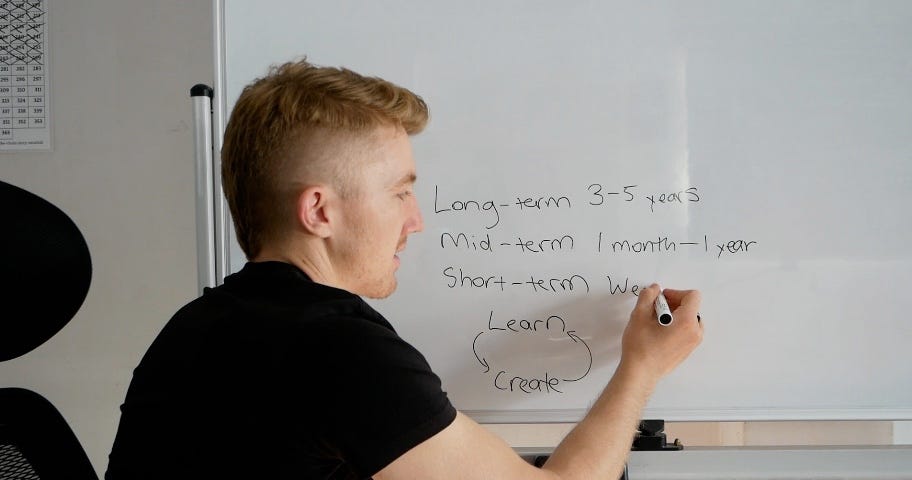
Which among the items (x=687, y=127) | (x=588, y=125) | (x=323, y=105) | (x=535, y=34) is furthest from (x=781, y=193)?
(x=323, y=105)

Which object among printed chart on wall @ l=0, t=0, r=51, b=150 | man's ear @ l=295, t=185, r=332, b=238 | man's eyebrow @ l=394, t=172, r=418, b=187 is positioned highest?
printed chart on wall @ l=0, t=0, r=51, b=150

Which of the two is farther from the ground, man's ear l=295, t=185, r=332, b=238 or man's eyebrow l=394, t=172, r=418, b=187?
man's eyebrow l=394, t=172, r=418, b=187

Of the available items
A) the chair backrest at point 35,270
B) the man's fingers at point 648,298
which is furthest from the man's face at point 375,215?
the man's fingers at point 648,298

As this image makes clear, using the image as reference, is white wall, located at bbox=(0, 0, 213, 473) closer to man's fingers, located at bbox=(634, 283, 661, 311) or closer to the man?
the man

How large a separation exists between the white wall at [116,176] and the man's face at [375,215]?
31.8 inches

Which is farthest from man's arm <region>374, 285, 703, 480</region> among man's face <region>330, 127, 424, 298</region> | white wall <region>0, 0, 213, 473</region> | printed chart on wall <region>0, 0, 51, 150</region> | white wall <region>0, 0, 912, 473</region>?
printed chart on wall <region>0, 0, 51, 150</region>

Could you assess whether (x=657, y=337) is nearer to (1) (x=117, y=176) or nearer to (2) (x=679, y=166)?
(2) (x=679, y=166)

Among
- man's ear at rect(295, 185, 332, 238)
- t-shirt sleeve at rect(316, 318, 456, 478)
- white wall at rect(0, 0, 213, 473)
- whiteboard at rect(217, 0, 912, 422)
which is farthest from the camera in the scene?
white wall at rect(0, 0, 213, 473)

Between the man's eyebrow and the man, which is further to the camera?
the man's eyebrow

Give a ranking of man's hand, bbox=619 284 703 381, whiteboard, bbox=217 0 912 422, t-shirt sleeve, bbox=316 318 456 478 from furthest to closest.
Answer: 1. whiteboard, bbox=217 0 912 422
2. man's hand, bbox=619 284 703 381
3. t-shirt sleeve, bbox=316 318 456 478

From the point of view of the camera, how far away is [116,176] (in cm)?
154

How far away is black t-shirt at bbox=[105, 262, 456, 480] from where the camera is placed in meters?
0.67

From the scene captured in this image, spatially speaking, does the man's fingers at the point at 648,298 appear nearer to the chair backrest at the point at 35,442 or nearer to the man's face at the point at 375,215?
the man's face at the point at 375,215

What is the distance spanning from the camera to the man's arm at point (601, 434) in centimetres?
71
